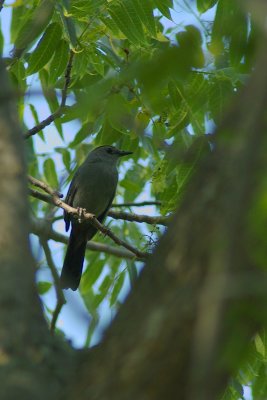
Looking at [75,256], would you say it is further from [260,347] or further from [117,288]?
[260,347]

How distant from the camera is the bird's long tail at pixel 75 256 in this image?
807 centimetres

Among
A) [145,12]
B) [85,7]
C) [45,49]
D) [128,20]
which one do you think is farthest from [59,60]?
[145,12]

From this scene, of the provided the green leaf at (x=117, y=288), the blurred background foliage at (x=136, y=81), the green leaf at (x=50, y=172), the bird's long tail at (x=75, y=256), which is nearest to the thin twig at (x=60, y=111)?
the blurred background foliage at (x=136, y=81)

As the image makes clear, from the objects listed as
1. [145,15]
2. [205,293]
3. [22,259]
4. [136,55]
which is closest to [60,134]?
[136,55]

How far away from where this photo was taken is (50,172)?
23.5 feet

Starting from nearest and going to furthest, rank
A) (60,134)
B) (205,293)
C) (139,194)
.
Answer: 1. (205,293)
2. (60,134)
3. (139,194)

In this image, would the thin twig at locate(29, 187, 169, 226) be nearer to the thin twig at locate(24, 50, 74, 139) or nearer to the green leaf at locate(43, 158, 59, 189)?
the thin twig at locate(24, 50, 74, 139)

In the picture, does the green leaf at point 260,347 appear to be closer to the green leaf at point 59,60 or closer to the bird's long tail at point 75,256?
the green leaf at point 59,60

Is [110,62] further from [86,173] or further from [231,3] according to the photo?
[86,173]

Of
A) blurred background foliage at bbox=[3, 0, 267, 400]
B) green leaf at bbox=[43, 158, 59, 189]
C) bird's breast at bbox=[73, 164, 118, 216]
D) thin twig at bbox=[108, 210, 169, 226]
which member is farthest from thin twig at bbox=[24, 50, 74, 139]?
Answer: bird's breast at bbox=[73, 164, 118, 216]

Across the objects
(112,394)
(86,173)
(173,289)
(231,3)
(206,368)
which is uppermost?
(86,173)

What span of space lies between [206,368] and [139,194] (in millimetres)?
5866

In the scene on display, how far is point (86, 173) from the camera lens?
8.88 metres

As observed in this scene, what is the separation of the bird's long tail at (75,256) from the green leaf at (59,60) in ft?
9.84
